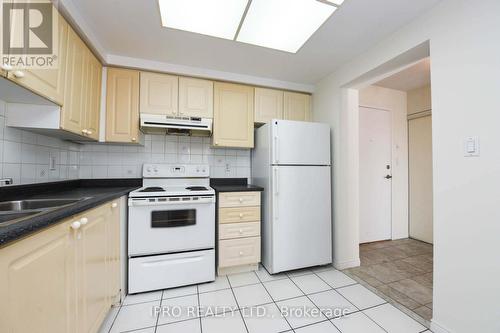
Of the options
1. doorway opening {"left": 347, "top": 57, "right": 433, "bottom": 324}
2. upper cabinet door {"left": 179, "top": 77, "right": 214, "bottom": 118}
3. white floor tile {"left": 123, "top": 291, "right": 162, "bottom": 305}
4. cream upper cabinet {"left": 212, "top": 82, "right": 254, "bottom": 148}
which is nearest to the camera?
white floor tile {"left": 123, "top": 291, "right": 162, "bottom": 305}

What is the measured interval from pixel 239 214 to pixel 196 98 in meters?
1.39

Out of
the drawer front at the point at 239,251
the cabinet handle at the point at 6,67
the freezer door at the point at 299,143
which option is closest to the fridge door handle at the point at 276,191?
the freezer door at the point at 299,143

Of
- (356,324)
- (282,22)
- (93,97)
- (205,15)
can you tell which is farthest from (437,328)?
(93,97)

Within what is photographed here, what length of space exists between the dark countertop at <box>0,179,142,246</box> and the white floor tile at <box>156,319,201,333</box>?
0.97 m

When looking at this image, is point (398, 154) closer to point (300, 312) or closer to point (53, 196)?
point (300, 312)

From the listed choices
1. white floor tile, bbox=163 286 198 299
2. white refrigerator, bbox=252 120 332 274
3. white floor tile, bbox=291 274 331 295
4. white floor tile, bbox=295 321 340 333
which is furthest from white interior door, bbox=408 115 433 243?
white floor tile, bbox=163 286 198 299

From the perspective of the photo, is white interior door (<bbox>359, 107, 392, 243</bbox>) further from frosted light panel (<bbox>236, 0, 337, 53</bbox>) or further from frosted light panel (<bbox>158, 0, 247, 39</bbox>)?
frosted light panel (<bbox>158, 0, 247, 39</bbox>)

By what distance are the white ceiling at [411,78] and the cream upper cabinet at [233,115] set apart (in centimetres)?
197

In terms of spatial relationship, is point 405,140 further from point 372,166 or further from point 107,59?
point 107,59

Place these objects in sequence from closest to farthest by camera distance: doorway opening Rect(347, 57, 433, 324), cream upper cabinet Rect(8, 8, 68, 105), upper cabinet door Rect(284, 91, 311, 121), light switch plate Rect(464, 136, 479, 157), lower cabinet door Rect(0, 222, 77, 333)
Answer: lower cabinet door Rect(0, 222, 77, 333) < cream upper cabinet Rect(8, 8, 68, 105) < light switch plate Rect(464, 136, 479, 157) < upper cabinet door Rect(284, 91, 311, 121) < doorway opening Rect(347, 57, 433, 324)

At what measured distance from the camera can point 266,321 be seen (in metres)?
1.44

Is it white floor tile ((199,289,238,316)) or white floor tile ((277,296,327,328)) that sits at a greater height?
white floor tile ((199,289,238,316))

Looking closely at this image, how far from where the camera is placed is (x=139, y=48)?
188 centimetres

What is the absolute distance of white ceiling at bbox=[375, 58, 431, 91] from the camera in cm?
240
